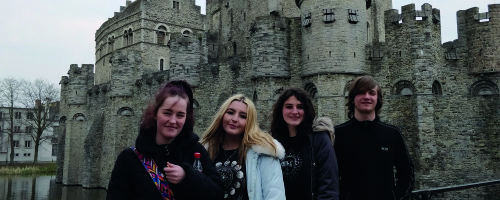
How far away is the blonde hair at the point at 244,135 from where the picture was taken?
3.71 meters

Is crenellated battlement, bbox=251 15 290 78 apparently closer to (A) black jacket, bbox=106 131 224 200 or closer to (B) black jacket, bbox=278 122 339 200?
(B) black jacket, bbox=278 122 339 200

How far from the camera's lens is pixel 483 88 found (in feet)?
52.3

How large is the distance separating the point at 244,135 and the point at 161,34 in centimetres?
3535

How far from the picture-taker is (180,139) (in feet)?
10.6

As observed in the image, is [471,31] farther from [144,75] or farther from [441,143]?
[144,75]

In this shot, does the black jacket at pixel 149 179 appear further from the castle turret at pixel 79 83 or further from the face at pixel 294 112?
the castle turret at pixel 79 83

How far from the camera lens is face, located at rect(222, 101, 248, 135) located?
3.88 meters

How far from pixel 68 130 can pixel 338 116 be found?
2299 cm

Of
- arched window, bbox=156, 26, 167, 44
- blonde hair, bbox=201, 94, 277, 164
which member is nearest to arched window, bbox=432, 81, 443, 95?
blonde hair, bbox=201, 94, 277, 164

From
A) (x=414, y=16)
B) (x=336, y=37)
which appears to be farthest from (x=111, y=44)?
(x=414, y=16)

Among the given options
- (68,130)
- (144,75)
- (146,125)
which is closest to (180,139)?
(146,125)

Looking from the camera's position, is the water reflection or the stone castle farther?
the water reflection

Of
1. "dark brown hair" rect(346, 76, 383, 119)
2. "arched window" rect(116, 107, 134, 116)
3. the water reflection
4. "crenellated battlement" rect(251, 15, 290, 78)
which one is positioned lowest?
the water reflection

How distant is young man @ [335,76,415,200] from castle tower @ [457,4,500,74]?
1329cm
